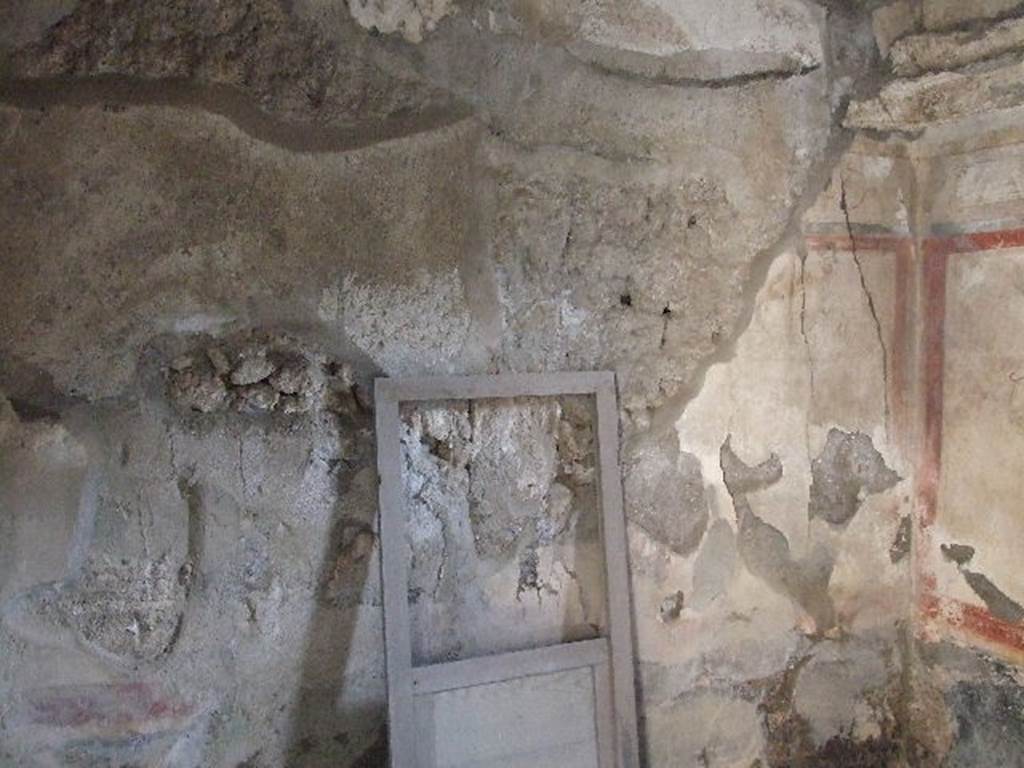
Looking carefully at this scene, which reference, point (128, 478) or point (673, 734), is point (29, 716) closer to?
point (128, 478)

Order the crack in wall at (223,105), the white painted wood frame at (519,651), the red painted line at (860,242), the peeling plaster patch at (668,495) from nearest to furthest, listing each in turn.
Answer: the crack in wall at (223,105) → the white painted wood frame at (519,651) → the peeling plaster patch at (668,495) → the red painted line at (860,242)

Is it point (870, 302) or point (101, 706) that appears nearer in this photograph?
point (101, 706)

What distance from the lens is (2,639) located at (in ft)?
4.47

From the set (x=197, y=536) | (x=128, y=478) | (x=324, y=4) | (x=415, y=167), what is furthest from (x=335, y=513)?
(x=324, y=4)

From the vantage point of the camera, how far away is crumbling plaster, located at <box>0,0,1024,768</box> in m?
1.40

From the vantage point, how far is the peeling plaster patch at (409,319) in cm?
156

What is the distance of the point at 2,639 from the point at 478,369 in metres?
0.89

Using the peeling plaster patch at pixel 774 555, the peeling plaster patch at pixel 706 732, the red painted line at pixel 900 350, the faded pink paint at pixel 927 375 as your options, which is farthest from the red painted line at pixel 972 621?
the peeling plaster patch at pixel 706 732

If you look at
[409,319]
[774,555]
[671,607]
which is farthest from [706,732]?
[409,319]

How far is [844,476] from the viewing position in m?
1.98

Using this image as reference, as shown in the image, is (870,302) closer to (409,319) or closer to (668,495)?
(668,495)

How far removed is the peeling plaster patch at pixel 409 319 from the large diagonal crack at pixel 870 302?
922 millimetres

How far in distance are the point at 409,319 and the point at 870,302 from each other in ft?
3.54

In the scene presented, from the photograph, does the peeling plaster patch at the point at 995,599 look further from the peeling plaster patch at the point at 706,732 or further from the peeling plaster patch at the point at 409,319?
the peeling plaster patch at the point at 409,319
